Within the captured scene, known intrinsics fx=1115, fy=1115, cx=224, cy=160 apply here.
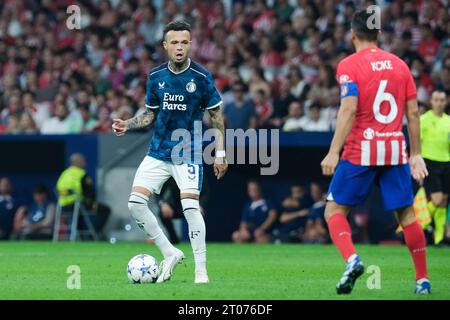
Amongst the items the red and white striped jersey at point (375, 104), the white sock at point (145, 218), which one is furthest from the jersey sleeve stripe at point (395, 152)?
the white sock at point (145, 218)

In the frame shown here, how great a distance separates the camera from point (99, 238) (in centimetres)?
2109

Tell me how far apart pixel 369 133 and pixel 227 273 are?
3.59m

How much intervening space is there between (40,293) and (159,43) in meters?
14.8

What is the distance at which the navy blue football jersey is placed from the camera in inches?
419

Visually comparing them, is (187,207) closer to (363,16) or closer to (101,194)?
(363,16)

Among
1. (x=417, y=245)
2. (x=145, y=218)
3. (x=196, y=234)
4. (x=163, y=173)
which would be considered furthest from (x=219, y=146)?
(x=417, y=245)

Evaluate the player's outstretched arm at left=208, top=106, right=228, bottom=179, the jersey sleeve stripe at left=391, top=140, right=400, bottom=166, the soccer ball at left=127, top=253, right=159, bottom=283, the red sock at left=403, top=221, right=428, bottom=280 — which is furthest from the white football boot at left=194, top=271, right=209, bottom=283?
the jersey sleeve stripe at left=391, top=140, right=400, bottom=166

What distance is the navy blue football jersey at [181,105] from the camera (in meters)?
10.6

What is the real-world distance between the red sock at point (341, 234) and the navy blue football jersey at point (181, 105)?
199 centimetres

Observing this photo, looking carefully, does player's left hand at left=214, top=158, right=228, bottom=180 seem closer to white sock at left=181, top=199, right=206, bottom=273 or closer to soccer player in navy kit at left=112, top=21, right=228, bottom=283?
soccer player in navy kit at left=112, top=21, right=228, bottom=283

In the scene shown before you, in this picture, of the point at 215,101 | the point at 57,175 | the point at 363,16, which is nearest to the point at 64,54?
the point at 57,175

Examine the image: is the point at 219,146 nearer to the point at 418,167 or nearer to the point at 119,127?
the point at 119,127

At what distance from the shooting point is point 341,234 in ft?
29.7

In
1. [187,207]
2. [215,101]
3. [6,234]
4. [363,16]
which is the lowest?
[6,234]
